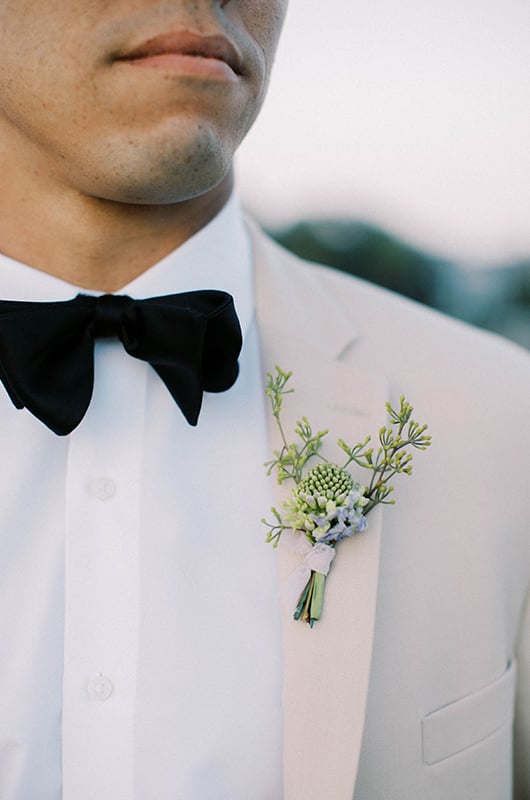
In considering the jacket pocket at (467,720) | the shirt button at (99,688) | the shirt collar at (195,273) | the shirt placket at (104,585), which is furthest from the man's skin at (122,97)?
the jacket pocket at (467,720)

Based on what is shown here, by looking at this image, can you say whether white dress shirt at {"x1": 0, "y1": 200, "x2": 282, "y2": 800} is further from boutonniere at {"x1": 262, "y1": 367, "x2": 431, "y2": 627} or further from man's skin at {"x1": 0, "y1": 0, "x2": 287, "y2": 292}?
man's skin at {"x1": 0, "y1": 0, "x2": 287, "y2": 292}

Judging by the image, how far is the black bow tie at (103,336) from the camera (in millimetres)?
1879

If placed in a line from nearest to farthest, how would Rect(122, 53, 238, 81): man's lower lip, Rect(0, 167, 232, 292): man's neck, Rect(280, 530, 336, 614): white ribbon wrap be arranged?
Rect(122, 53, 238, 81): man's lower lip → Rect(280, 530, 336, 614): white ribbon wrap → Rect(0, 167, 232, 292): man's neck

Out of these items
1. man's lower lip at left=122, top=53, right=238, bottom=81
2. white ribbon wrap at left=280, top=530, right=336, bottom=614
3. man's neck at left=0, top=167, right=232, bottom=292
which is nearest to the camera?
man's lower lip at left=122, top=53, right=238, bottom=81

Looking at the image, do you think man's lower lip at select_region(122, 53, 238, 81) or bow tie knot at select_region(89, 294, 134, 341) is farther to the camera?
bow tie knot at select_region(89, 294, 134, 341)

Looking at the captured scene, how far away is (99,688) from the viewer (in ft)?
6.03

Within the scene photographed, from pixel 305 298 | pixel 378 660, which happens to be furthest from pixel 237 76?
pixel 378 660

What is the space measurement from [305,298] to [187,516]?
701 millimetres

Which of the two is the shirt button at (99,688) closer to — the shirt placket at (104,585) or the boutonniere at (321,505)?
the shirt placket at (104,585)

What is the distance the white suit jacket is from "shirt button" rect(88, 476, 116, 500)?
351 millimetres

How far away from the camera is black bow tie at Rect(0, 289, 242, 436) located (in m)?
1.88

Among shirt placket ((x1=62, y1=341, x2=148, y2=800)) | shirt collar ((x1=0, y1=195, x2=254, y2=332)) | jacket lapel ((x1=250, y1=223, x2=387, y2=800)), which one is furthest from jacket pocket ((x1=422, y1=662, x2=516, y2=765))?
shirt collar ((x1=0, y1=195, x2=254, y2=332))

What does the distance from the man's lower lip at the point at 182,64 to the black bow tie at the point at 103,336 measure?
0.45 metres

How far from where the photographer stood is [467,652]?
2.05 metres
